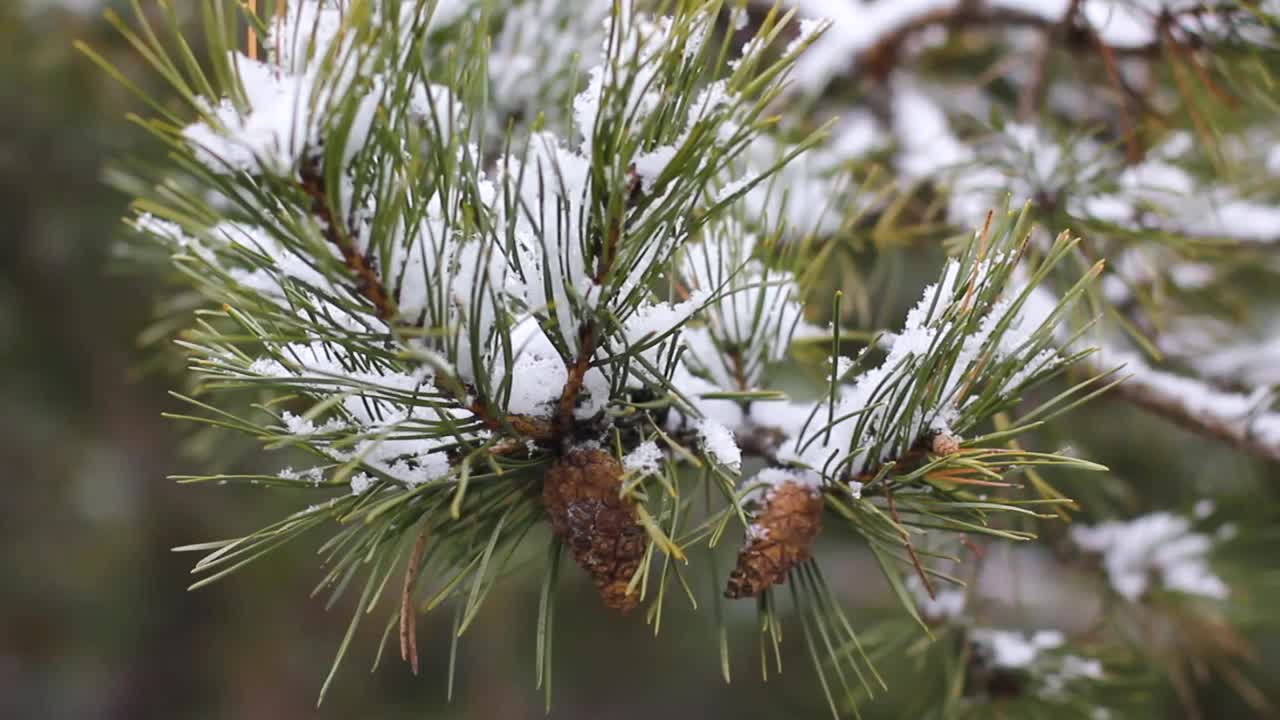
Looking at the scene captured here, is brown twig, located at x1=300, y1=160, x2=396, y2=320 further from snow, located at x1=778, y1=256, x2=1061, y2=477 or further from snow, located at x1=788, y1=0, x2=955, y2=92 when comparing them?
snow, located at x1=788, y1=0, x2=955, y2=92

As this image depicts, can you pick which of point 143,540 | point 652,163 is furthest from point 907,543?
point 143,540

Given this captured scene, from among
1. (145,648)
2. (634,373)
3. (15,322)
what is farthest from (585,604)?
(634,373)

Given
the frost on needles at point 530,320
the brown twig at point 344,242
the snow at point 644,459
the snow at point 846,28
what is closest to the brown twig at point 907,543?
the frost on needles at point 530,320

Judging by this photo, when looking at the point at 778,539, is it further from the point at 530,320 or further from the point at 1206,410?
the point at 1206,410

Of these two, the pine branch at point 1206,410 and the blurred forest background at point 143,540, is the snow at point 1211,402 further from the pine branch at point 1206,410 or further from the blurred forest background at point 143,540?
the blurred forest background at point 143,540

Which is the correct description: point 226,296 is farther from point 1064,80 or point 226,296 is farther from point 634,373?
point 1064,80
